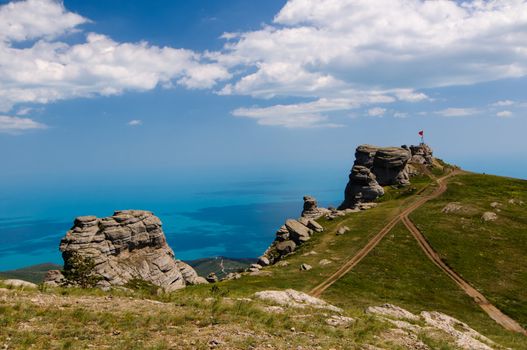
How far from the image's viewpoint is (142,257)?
65375mm

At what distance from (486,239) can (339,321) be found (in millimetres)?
57940

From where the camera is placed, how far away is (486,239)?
68.1 m

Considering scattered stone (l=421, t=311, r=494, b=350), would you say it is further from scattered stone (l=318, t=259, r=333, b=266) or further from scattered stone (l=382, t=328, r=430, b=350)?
scattered stone (l=318, t=259, r=333, b=266)

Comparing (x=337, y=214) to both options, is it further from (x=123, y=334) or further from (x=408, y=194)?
(x=123, y=334)

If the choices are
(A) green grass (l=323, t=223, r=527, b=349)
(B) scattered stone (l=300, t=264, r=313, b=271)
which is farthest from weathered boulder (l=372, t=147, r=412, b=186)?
(B) scattered stone (l=300, t=264, r=313, b=271)

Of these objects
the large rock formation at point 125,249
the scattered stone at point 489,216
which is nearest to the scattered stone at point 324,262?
the large rock formation at point 125,249

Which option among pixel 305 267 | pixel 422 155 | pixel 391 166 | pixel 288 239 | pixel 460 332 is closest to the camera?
pixel 460 332

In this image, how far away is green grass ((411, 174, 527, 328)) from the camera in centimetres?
5036

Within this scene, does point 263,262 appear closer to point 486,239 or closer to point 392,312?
point 392,312

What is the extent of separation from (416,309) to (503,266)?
27237 millimetres

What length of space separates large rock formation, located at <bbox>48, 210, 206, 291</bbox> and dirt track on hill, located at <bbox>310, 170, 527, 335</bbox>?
83.7ft

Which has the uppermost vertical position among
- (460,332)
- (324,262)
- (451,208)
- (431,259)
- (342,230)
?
(451,208)

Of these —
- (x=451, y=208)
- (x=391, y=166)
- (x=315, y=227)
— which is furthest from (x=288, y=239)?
(x=391, y=166)

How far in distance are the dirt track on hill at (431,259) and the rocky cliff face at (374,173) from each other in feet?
65.5
